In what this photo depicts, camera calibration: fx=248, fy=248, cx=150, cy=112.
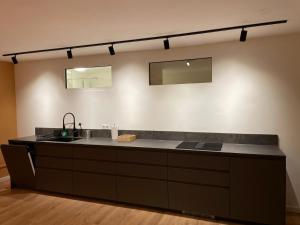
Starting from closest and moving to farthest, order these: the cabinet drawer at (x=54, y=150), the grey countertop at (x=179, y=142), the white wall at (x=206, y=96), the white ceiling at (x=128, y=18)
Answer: the white ceiling at (x=128, y=18)
the grey countertop at (x=179, y=142)
the white wall at (x=206, y=96)
the cabinet drawer at (x=54, y=150)

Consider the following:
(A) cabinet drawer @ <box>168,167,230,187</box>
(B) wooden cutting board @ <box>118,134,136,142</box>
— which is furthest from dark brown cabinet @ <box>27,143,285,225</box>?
(B) wooden cutting board @ <box>118,134,136,142</box>

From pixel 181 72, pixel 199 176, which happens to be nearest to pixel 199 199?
pixel 199 176

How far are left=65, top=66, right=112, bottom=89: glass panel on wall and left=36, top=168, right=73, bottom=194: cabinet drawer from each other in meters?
1.49

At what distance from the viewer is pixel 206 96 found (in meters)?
3.45

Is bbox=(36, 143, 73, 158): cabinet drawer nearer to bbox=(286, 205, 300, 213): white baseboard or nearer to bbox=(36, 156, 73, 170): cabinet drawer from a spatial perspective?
bbox=(36, 156, 73, 170): cabinet drawer

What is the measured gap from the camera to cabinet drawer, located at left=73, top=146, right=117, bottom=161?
340 centimetres

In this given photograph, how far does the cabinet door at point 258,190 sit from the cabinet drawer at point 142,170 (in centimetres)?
85

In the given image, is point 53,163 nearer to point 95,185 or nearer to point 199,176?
point 95,185

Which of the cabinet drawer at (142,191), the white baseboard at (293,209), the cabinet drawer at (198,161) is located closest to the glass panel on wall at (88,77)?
the cabinet drawer at (142,191)

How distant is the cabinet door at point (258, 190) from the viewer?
8.66ft

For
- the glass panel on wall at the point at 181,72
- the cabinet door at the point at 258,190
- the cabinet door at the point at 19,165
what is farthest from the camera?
the cabinet door at the point at 19,165

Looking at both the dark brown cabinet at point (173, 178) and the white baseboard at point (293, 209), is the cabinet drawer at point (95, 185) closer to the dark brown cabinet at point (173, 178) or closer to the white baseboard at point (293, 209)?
the dark brown cabinet at point (173, 178)

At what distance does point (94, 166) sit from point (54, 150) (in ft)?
2.41

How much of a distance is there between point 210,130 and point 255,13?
168 cm
